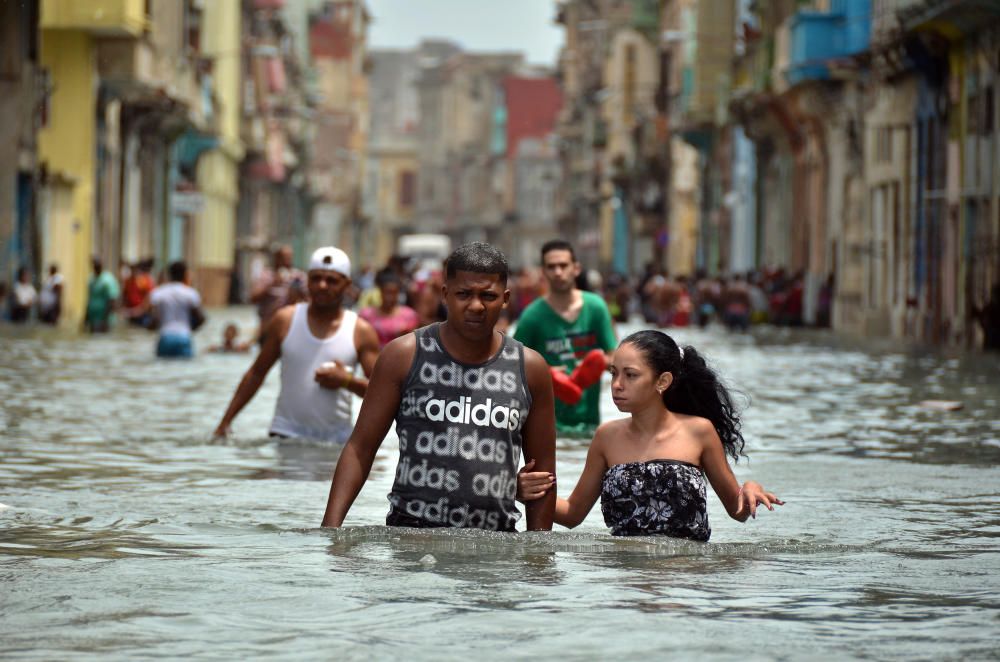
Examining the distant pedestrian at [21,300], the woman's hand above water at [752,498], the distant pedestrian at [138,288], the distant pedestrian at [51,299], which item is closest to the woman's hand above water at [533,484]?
the woman's hand above water at [752,498]

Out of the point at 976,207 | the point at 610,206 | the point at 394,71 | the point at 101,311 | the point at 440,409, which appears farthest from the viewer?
the point at 394,71

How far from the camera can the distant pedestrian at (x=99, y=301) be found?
116 ft

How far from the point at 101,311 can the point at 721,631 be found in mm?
29735

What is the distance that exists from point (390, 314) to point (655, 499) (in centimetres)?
948

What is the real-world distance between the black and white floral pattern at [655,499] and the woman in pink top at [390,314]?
29.4 ft

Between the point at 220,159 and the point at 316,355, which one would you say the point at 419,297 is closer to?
the point at 316,355

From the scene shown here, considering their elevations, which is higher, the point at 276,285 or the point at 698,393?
the point at 276,285

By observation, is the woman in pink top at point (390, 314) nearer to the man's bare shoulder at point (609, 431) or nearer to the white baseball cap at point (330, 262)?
the white baseball cap at point (330, 262)

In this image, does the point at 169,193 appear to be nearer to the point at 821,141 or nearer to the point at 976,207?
the point at 821,141

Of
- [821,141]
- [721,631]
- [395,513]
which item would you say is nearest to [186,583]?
[395,513]

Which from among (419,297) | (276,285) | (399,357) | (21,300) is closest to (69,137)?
(21,300)

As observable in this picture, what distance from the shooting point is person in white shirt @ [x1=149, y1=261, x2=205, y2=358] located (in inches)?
998

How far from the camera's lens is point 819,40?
43.0 metres

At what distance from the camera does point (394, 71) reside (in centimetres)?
16162
